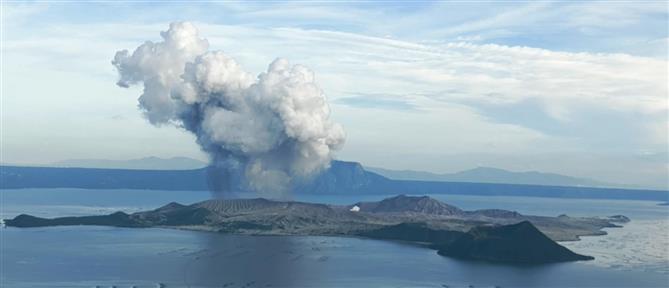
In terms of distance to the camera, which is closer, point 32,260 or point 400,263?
point 32,260

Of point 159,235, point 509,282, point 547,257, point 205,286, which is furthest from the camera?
point 159,235

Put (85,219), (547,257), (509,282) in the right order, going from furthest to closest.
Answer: (85,219) < (547,257) < (509,282)

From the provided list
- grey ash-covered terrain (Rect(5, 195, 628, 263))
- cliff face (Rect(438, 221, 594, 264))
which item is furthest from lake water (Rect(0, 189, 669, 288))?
grey ash-covered terrain (Rect(5, 195, 628, 263))

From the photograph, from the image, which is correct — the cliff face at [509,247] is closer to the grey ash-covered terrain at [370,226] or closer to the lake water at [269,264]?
the grey ash-covered terrain at [370,226]

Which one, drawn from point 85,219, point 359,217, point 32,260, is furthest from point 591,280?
point 85,219

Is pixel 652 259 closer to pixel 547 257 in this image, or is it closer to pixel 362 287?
pixel 547 257

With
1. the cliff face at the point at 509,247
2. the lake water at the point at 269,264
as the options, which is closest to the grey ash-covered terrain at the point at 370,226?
the cliff face at the point at 509,247

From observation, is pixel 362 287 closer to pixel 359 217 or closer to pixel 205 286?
pixel 205 286

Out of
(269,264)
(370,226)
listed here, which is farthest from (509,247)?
(370,226)
